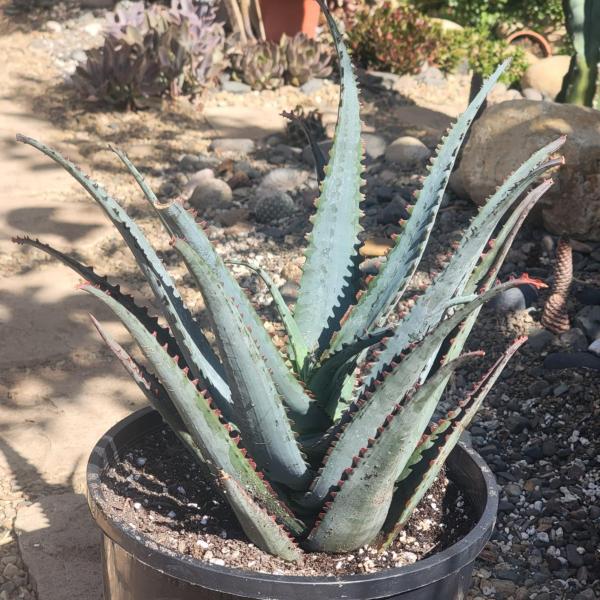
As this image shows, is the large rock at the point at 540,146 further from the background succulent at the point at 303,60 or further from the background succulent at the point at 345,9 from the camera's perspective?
the background succulent at the point at 345,9

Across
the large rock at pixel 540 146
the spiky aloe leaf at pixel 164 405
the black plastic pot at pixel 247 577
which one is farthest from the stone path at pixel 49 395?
the large rock at pixel 540 146

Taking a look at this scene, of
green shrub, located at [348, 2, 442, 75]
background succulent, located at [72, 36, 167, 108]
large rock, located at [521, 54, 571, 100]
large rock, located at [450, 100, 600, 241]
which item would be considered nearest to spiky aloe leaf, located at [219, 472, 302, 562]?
large rock, located at [450, 100, 600, 241]

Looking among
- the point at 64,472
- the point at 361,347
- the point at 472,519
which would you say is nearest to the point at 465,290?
the point at 361,347

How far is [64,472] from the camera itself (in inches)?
115

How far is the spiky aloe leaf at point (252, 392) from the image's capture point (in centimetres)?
145

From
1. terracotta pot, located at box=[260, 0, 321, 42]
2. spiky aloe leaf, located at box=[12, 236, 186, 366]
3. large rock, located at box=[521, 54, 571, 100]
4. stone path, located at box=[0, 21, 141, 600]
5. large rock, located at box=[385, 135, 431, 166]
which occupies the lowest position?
large rock, located at box=[521, 54, 571, 100]

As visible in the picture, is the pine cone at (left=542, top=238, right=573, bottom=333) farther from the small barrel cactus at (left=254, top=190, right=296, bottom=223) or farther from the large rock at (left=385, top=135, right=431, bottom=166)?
the large rock at (left=385, top=135, right=431, bottom=166)

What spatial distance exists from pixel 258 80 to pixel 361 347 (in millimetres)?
5410

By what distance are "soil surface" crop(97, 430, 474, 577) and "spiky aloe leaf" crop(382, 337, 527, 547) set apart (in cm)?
8

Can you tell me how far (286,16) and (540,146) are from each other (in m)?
3.72

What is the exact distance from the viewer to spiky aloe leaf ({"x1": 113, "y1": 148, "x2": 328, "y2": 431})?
157 centimetres

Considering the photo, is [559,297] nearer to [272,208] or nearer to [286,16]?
[272,208]

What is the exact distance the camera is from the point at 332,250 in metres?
1.90

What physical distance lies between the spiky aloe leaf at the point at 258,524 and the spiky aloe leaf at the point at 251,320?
0.67 ft
